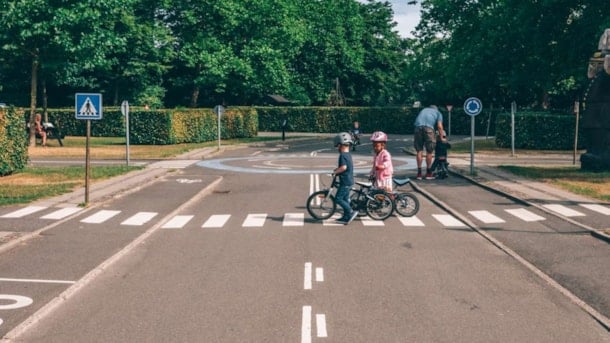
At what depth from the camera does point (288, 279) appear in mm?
10516

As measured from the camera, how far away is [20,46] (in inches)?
1583

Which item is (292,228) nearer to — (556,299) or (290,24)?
(556,299)

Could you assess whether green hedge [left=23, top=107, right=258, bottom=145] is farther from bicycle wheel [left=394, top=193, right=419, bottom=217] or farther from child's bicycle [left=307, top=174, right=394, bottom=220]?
child's bicycle [left=307, top=174, right=394, bottom=220]

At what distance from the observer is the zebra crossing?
15977mm

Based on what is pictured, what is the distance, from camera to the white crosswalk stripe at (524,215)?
16.5 m

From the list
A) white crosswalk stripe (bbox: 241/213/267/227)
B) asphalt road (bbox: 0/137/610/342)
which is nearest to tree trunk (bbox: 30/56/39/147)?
asphalt road (bbox: 0/137/610/342)

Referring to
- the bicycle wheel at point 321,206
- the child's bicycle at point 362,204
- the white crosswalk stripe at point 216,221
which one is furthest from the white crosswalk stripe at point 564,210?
the white crosswalk stripe at point 216,221

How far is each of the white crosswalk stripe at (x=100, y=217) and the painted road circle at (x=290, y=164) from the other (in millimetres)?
11427

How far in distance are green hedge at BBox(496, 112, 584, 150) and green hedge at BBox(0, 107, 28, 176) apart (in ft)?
84.3

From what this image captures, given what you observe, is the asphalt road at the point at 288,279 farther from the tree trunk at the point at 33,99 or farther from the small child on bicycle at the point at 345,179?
the tree trunk at the point at 33,99

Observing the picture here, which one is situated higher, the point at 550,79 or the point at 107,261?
the point at 550,79

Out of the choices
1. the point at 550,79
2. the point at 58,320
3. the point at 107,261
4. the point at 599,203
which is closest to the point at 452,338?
the point at 58,320

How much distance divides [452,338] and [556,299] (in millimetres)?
2376

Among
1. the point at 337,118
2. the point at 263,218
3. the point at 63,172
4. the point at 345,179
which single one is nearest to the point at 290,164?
the point at 63,172
